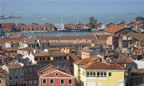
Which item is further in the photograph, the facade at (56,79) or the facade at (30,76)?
the facade at (30,76)

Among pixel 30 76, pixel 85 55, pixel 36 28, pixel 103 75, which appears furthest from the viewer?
pixel 36 28

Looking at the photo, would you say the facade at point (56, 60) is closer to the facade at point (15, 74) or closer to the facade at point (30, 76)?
the facade at point (30, 76)

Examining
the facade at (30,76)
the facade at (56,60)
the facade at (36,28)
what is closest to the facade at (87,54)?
the facade at (56,60)

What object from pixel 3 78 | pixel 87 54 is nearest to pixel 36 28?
pixel 87 54

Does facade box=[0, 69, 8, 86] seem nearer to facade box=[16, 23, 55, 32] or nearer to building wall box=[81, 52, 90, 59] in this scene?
building wall box=[81, 52, 90, 59]

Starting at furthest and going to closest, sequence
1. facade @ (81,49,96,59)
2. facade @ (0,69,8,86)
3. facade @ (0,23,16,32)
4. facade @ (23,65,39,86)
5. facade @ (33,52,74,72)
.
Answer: facade @ (0,23,16,32)
facade @ (81,49,96,59)
facade @ (33,52,74,72)
facade @ (23,65,39,86)
facade @ (0,69,8,86)

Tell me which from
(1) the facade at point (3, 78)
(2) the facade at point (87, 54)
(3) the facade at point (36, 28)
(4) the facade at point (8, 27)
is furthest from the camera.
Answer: (3) the facade at point (36, 28)

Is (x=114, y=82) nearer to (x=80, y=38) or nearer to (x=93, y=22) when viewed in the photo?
(x=80, y=38)

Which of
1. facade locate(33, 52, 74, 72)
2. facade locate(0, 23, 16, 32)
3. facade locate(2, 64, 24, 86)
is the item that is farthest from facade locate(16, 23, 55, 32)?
facade locate(2, 64, 24, 86)

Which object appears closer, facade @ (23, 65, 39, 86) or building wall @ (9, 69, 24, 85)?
building wall @ (9, 69, 24, 85)

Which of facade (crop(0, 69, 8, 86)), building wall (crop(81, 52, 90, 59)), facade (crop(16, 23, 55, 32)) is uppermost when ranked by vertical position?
facade (crop(0, 69, 8, 86))

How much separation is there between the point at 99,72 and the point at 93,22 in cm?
6355

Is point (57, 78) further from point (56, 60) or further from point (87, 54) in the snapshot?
point (87, 54)

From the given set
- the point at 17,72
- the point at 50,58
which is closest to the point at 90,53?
the point at 50,58
